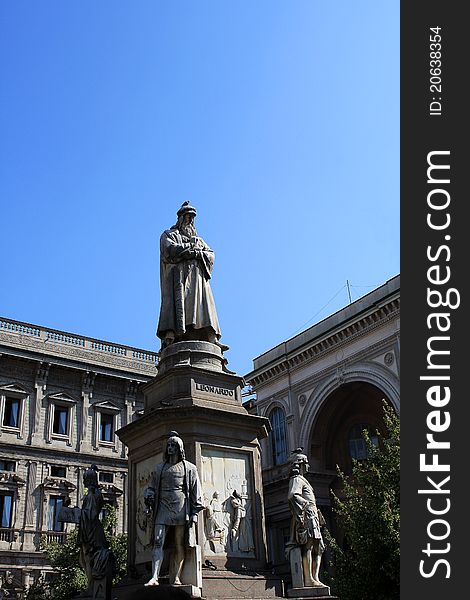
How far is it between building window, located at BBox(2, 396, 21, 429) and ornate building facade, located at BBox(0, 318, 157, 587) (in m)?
0.05

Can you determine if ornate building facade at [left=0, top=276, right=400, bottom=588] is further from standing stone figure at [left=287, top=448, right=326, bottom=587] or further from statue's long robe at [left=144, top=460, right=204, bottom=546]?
statue's long robe at [left=144, top=460, right=204, bottom=546]

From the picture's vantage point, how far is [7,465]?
34.8 m

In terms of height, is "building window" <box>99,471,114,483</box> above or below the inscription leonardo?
below

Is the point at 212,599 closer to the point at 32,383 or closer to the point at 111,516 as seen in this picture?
the point at 111,516

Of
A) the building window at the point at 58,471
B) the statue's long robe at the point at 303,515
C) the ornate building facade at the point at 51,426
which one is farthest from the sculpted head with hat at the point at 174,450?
the building window at the point at 58,471

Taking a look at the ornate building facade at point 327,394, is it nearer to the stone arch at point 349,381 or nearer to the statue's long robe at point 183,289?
the stone arch at point 349,381

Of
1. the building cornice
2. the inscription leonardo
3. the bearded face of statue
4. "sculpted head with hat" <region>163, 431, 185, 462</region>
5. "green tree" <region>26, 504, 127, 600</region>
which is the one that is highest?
the building cornice

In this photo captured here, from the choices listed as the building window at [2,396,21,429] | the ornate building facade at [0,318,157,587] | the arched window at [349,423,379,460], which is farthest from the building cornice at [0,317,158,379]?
the arched window at [349,423,379,460]

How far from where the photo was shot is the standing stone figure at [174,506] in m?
9.30

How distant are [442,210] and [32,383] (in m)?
34.1

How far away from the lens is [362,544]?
802 inches

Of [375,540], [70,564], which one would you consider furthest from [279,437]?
[375,540]

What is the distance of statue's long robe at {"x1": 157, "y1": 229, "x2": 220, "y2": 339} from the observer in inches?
493

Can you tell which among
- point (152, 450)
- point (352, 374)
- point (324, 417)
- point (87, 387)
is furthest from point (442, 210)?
point (87, 387)
